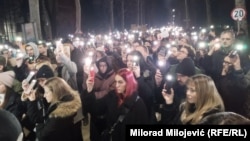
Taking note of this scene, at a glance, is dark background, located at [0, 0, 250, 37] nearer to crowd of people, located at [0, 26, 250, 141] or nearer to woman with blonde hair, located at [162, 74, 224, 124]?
crowd of people, located at [0, 26, 250, 141]

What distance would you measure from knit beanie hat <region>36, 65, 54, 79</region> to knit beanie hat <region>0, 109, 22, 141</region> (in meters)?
3.93

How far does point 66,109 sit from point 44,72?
8.51ft

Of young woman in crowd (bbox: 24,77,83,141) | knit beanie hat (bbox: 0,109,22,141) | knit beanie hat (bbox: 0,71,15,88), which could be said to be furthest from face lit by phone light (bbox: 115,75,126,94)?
knit beanie hat (bbox: 0,109,22,141)

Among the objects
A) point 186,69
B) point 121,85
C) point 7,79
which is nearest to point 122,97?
point 121,85

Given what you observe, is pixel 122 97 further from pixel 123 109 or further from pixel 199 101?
pixel 199 101

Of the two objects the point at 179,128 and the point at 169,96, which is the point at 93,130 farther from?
the point at 179,128

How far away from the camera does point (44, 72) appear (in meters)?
7.02

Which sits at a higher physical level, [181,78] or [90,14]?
[90,14]

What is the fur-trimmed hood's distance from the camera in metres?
4.52

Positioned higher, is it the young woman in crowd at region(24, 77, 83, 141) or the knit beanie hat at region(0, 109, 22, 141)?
the knit beanie hat at region(0, 109, 22, 141)

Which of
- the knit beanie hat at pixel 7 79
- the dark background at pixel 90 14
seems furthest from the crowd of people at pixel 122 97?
the dark background at pixel 90 14

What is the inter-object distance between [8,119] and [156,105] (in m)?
4.54

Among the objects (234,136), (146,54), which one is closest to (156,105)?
(146,54)

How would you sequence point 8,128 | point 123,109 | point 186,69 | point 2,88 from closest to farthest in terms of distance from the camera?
point 8,128 < point 123,109 < point 2,88 < point 186,69
